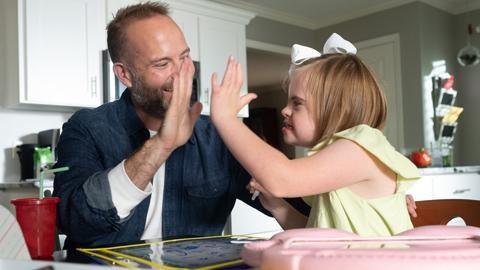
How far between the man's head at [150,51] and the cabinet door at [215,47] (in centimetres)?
214

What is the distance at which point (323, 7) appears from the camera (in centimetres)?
480

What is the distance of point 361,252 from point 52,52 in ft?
9.51

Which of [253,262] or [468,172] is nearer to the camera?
[253,262]

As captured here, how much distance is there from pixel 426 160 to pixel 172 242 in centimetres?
329

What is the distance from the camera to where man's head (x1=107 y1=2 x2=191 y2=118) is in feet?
4.64

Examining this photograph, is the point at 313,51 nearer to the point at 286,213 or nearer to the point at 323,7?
the point at 286,213

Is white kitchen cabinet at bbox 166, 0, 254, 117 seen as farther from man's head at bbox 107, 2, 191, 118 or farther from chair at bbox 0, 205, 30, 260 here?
chair at bbox 0, 205, 30, 260

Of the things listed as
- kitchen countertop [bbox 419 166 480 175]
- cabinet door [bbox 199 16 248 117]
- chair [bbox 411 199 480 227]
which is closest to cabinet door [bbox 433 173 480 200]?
kitchen countertop [bbox 419 166 480 175]

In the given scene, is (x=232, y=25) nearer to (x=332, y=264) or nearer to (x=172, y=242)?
(x=172, y=242)

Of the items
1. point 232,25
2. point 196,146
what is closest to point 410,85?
point 232,25

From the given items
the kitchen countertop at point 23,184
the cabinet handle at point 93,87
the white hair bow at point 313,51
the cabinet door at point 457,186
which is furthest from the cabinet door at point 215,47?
the white hair bow at point 313,51

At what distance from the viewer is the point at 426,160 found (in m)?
3.70

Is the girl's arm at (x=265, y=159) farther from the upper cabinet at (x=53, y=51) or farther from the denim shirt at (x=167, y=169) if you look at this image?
the upper cabinet at (x=53, y=51)

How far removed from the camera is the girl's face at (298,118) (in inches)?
41.7
